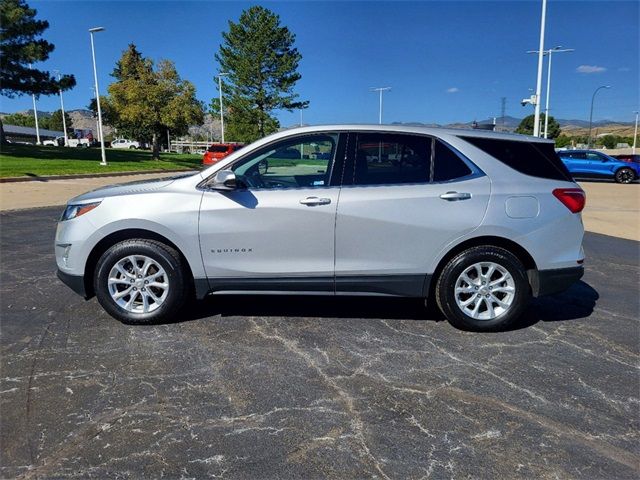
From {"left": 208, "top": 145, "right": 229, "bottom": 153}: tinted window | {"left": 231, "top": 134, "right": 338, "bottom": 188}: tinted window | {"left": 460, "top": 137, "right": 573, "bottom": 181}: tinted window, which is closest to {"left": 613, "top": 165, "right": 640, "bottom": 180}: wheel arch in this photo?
{"left": 208, "top": 145, "right": 229, "bottom": 153}: tinted window

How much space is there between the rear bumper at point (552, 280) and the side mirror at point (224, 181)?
271cm

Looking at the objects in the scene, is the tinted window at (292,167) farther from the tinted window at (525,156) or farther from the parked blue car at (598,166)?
the parked blue car at (598,166)

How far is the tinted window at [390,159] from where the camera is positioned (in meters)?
4.10

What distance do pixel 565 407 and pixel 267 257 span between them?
7.97ft

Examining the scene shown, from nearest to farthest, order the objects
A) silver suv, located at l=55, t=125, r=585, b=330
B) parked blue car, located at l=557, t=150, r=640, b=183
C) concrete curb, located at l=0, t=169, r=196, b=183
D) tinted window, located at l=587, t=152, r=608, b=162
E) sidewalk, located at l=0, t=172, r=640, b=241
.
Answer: silver suv, located at l=55, t=125, r=585, b=330
sidewalk, located at l=0, t=172, r=640, b=241
concrete curb, located at l=0, t=169, r=196, b=183
parked blue car, located at l=557, t=150, r=640, b=183
tinted window, located at l=587, t=152, r=608, b=162

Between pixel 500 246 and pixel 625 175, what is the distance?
23566mm

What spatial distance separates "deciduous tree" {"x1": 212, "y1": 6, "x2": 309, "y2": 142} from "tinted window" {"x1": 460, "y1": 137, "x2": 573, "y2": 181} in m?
41.8

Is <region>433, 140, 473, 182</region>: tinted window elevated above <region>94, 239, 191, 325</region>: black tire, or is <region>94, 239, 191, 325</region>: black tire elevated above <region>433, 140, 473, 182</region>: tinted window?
<region>433, 140, 473, 182</region>: tinted window

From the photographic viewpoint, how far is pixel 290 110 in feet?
155

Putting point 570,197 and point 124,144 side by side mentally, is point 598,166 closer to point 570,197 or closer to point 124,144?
point 570,197

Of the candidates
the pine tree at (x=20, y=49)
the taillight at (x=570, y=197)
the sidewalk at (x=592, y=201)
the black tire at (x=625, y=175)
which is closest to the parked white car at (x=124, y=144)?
the pine tree at (x=20, y=49)

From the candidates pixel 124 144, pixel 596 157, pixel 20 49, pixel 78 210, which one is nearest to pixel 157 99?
pixel 20 49

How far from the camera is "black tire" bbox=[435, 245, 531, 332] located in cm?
407

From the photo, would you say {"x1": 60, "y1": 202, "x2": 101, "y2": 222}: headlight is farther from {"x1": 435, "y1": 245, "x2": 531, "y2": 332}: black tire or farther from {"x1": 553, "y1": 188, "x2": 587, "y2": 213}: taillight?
{"x1": 553, "y1": 188, "x2": 587, "y2": 213}: taillight
